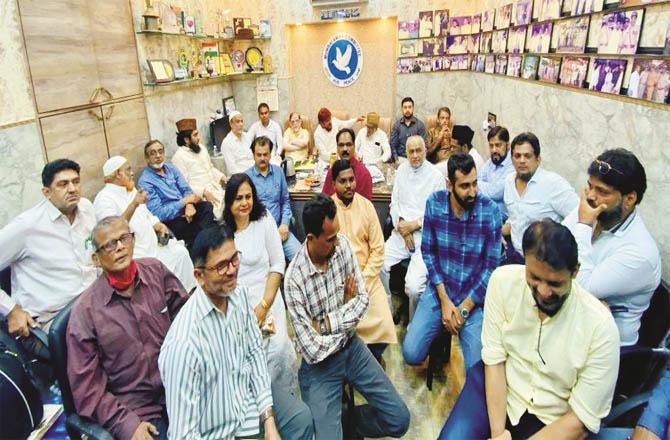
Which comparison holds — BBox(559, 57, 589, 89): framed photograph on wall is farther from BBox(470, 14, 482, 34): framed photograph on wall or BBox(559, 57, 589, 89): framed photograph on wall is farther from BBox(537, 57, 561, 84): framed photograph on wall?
BBox(470, 14, 482, 34): framed photograph on wall

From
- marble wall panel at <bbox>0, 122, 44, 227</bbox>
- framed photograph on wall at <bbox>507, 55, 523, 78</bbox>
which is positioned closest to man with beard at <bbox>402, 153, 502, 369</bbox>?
framed photograph on wall at <bbox>507, 55, 523, 78</bbox>

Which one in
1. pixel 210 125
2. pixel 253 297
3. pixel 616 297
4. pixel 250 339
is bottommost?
pixel 253 297

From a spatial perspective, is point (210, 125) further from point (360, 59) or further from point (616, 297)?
point (616, 297)

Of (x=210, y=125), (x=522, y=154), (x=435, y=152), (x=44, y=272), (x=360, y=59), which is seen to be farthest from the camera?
(x=360, y=59)

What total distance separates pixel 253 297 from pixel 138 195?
1.26 meters

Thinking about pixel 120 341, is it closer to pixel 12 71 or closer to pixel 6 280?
pixel 6 280

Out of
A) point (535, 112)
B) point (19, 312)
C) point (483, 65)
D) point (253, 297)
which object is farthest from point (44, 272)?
point (483, 65)

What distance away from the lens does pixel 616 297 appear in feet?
5.90

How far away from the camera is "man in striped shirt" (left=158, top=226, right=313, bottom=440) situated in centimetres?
147

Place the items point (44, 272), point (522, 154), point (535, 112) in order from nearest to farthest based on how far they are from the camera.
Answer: point (44, 272) < point (522, 154) < point (535, 112)

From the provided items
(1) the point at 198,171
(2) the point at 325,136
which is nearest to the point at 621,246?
(1) the point at 198,171

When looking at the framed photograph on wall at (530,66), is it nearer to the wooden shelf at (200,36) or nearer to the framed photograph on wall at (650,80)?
the framed photograph on wall at (650,80)

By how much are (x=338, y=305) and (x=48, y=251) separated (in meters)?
1.65

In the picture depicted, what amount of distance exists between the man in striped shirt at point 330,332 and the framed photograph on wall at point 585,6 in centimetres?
198
